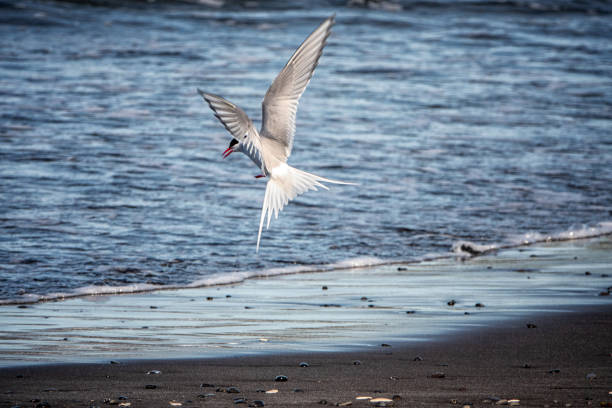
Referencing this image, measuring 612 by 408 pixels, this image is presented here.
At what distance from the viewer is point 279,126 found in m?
6.18

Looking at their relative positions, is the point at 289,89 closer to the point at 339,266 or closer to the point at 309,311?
the point at 309,311

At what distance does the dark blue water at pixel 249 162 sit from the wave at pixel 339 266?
104 mm

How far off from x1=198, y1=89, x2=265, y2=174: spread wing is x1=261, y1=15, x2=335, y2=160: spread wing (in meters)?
0.26

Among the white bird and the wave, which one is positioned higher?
the white bird

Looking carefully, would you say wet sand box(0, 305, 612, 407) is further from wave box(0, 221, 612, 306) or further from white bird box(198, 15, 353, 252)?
wave box(0, 221, 612, 306)

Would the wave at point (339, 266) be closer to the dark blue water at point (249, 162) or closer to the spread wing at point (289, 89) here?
the dark blue water at point (249, 162)

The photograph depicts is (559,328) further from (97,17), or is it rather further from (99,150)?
(97,17)

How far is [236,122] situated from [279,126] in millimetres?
749

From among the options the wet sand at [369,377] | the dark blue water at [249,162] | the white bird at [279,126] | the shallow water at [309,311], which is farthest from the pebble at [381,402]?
the dark blue water at [249,162]

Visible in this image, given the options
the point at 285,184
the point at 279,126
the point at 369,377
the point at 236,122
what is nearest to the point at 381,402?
the point at 369,377

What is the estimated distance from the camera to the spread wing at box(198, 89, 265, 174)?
5254mm

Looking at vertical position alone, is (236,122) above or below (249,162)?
above

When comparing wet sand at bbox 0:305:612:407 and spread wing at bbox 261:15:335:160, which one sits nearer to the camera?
wet sand at bbox 0:305:612:407

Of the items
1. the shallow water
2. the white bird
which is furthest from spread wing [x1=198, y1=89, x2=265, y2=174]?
the shallow water
